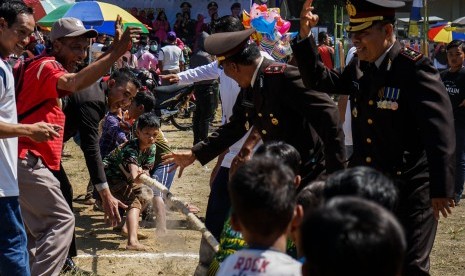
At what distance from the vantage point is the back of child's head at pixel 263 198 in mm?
2746

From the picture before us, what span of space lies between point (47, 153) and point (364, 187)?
3.29 m

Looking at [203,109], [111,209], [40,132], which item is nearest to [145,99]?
[111,209]

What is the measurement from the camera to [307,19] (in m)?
4.54

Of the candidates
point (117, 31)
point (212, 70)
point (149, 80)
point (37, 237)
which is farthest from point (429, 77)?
point (149, 80)

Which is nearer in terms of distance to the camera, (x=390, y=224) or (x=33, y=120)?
(x=390, y=224)

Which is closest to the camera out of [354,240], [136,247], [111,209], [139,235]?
[354,240]

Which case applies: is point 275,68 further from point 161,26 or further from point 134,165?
point 161,26

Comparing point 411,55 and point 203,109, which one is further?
point 203,109

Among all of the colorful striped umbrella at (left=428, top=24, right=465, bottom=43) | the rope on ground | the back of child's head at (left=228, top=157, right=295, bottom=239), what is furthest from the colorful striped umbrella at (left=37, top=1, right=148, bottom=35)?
the colorful striped umbrella at (left=428, top=24, right=465, bottom=43)

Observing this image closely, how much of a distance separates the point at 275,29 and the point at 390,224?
21.7ft

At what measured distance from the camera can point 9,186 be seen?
467 cm

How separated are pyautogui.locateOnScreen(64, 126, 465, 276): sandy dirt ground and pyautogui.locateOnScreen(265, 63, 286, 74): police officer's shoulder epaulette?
239cm

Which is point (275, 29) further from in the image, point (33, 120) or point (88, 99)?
point (33, 120)

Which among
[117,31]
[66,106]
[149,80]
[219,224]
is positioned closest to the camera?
Result: [117,31]
